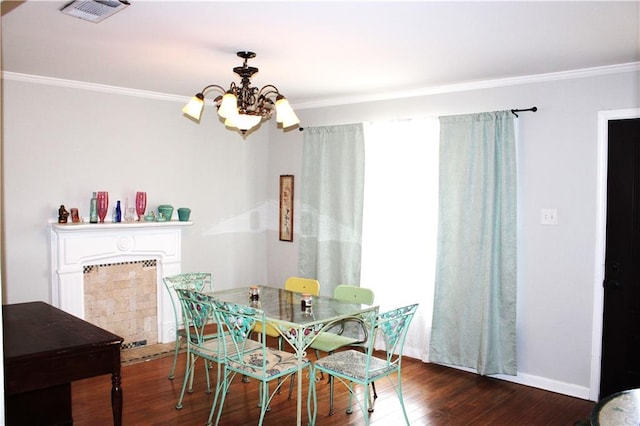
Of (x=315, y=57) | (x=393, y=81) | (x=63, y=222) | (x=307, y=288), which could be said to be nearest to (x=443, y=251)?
(x=307, y=288)

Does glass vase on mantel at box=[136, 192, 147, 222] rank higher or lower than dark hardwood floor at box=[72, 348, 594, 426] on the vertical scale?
higher

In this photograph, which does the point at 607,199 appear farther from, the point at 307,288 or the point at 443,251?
the point at 307,288

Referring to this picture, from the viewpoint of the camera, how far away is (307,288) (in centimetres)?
442

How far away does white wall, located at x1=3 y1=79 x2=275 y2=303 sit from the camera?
14.7 ft

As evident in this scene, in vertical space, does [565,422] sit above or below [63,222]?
below

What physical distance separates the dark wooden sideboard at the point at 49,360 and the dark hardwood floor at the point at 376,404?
556 millimetres

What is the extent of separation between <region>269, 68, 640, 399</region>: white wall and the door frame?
3cm

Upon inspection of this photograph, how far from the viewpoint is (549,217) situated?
418 cm

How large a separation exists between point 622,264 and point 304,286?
243 cm

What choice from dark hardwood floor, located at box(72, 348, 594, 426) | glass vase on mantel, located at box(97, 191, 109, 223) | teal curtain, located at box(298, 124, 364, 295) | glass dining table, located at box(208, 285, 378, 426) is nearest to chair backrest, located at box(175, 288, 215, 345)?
glass dining table, located at box(208, 285, 378, 426)

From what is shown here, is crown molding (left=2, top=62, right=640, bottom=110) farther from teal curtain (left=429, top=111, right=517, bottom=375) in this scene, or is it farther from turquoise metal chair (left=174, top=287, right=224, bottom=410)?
turquoise metal chair (left=174, top=287, right=224, bottom=410)

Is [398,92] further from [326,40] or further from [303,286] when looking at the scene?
[303,286]

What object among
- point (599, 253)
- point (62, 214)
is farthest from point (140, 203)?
point (599, 253)

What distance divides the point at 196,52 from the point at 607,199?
10.4 ft
